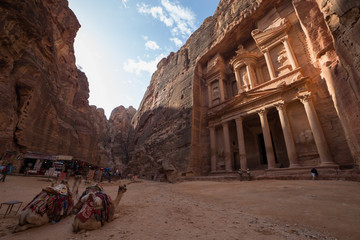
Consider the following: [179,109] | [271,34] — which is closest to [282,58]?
[271,34]

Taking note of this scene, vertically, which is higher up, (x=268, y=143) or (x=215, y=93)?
(x=215, y=93)

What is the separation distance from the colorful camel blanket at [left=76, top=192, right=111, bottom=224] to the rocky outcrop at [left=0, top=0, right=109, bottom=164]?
39.3 feet

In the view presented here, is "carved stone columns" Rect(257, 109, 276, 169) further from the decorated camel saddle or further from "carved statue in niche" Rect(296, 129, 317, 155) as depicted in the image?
the decorated camel saddle

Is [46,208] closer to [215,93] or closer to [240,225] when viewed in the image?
[240,225]

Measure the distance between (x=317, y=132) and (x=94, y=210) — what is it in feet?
46.6

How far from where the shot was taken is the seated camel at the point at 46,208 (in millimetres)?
2910

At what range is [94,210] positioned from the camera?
3043mm

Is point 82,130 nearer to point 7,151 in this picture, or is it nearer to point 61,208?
point 7,151

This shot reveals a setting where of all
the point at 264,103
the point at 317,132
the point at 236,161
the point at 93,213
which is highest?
the point at 264,103

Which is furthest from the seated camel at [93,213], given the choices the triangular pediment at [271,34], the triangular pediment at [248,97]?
the triangular pediment at [271,34]

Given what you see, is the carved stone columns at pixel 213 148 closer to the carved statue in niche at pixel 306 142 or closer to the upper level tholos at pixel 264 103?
the upper level tholos at pixel 264 103

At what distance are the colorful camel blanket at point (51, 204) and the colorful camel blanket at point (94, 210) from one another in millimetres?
770

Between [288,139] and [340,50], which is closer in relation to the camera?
[340,50]

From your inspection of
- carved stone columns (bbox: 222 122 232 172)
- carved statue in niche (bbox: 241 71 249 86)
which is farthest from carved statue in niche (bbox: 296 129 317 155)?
carved statue in niche (bbox: 241 71 249 86)
